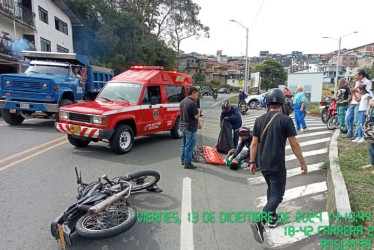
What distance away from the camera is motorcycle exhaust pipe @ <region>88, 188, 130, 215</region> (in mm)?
3035

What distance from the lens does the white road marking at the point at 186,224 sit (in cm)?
324

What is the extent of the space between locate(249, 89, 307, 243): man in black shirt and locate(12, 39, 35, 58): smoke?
2047 cm

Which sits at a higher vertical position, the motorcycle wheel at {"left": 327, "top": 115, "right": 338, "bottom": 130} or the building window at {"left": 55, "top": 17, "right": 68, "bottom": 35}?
the building window at {"left": 55, "top": 17, "right": 68, "bottom": 35}

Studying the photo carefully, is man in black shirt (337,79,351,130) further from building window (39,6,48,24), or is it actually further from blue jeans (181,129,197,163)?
building window (39,6,48,24)

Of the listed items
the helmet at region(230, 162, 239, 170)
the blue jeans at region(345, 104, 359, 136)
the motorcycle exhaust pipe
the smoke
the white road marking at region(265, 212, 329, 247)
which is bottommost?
the white road marking at region(265, 212, 329, 247)

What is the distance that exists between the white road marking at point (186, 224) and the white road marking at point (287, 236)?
3.11 feet

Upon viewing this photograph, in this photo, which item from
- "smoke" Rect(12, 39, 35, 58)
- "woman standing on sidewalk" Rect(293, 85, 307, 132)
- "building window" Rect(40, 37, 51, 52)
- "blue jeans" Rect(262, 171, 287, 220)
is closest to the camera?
"blue jeans" Rect(262, 171, 287, 220)

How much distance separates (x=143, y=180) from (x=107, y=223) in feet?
4.83

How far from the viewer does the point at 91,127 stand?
257 inches

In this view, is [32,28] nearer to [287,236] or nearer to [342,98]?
[342,98]

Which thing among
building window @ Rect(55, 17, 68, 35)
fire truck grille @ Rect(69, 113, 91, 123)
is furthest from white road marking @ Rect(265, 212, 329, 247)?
building window @ Rect(55, 17, 68, 35)

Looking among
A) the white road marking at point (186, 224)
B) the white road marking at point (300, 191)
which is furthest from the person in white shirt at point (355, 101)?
the white road marking at point (186, 224)

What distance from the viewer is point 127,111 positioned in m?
7.03

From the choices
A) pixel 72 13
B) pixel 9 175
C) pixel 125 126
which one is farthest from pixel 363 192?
pixel 72 13
